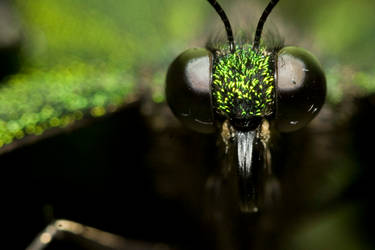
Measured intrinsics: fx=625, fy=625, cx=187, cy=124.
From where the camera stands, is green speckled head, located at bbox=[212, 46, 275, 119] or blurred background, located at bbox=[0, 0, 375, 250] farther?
blurred background, located at bbox=[0, 0, 375, 250]

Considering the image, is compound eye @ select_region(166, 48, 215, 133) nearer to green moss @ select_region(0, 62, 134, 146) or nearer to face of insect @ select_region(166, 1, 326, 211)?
face of insect @ select_region(166, 1, 326, 211)

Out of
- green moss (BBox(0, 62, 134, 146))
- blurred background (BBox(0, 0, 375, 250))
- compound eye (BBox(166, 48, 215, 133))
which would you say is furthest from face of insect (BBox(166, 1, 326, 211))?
green moss (BBox(0, 62, 134, 146))

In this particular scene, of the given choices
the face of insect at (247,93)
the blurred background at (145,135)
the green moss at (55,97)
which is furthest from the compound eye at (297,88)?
the green moss at (55,97)

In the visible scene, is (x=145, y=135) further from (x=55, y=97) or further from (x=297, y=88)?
(x=297, y=88)

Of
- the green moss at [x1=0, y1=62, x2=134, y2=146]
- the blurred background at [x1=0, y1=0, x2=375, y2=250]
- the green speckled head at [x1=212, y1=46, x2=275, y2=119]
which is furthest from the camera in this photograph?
the blurred background at [x1=0, y1=0, x2=375, y2=250]

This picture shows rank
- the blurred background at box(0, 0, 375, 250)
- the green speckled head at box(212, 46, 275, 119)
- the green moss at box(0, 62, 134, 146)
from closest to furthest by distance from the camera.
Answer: the green speckled head at box(212, 46, 275, 119) → the green moss at box(0, 62, 134, 146) → the blurred background at box(0, 0, 375, 250)

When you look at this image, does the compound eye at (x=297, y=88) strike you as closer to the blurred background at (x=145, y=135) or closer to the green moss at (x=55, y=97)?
the blurred background at (x=145, y=135)

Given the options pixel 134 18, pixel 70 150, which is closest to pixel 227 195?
pixel 70 150

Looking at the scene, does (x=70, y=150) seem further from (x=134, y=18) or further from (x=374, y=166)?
(x=374, y=166)
